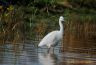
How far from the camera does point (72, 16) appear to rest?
33.8 meters

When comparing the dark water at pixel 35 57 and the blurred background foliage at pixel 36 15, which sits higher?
the blurred background foliage at pixel 36 15

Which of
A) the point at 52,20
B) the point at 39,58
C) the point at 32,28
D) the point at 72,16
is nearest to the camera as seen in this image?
the point at 39,58

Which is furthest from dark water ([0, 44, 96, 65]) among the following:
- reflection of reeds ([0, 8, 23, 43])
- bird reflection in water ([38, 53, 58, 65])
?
reflection of reeds ([0, 8, 23, 43])

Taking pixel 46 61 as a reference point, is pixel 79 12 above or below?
above

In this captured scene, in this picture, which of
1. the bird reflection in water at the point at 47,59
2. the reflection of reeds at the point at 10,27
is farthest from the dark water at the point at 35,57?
the reflection of reeds at the point at 10,27

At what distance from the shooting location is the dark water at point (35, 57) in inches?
555

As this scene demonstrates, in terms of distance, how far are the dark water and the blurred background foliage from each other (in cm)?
156

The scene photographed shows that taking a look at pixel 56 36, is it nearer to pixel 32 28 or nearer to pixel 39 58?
pixel 39 58

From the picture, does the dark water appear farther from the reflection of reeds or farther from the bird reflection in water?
the reflection of reeds

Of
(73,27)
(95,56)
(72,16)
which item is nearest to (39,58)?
(95,56)

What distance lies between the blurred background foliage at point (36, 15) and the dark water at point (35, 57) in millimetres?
1564

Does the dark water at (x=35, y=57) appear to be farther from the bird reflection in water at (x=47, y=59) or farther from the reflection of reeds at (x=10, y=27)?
the reflection of reeds at (x=10, y=27)

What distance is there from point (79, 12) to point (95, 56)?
21.0m

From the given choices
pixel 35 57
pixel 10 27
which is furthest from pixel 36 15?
pixel 35 57
